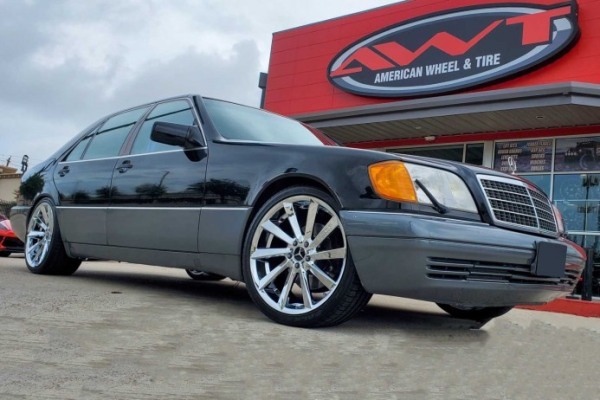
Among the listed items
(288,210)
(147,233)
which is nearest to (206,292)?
(147,233)

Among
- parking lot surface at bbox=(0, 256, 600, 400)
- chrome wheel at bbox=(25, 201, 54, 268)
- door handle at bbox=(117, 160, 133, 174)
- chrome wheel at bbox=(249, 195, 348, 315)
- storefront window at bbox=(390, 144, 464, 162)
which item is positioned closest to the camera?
parking lot surface at bbox=(0, 256, 600, 400)

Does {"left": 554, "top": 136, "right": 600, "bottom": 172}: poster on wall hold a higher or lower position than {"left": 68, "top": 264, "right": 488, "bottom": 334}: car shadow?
higher

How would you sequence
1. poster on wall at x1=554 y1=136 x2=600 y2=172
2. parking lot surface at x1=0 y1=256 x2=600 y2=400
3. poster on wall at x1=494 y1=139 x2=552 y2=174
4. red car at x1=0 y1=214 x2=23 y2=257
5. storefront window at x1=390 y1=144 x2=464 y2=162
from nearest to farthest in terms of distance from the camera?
parking lot surface at x1=0 y1=256 x2=600 y2=400 < poster on wall at x1=554 y1=136 x2=600 y2=172 < red car at x1=0 y1=214 x2=23 y2=257 < poster on wall at x1=494 y1=139 x2=552 y2=174 < storefront window at x1=390 y1=144 x2=464 y2=162

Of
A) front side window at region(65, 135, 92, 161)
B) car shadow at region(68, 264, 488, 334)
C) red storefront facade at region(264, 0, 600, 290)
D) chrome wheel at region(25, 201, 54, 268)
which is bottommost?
car shadow at region(68, 264, 488, 334)

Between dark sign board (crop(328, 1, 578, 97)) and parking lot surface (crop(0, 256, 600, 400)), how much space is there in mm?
8039

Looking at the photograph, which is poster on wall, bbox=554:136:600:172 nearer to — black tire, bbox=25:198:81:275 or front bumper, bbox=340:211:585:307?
front bumper, bbox=340:211:585:307

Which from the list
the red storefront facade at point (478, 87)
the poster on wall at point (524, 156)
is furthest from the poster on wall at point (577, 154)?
the poster on wall at point (524, 156)

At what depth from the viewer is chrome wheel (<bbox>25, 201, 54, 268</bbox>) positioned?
193 inches

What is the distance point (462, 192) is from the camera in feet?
9.45

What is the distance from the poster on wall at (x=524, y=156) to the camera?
10234 mm

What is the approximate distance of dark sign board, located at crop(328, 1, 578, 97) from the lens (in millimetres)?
9992

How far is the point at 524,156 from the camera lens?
10516mm

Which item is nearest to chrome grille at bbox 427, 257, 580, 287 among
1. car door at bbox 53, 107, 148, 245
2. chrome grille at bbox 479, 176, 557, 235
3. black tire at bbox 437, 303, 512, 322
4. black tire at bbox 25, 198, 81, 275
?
chrome grille at bbox 479, 176, 557, 235

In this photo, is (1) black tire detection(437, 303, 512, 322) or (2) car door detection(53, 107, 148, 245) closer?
(1) black tire detection(437, 303, 512, 322)
